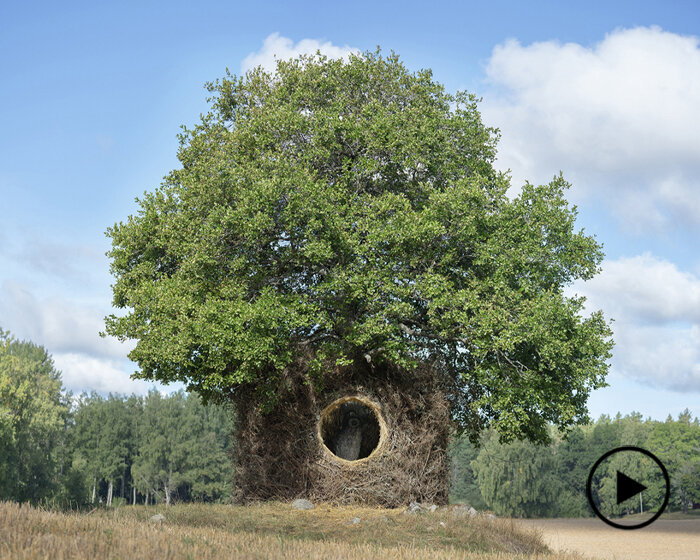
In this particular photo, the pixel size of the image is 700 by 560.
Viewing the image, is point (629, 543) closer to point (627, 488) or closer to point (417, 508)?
point (417, 508)

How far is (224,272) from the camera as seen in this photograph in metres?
23.4

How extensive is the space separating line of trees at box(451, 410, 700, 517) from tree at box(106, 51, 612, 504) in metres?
38.0

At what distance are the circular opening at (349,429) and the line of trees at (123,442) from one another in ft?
136

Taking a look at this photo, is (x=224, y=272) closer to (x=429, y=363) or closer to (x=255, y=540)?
(x=429, y=363)

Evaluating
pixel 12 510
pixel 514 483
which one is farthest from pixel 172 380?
pixel 514 483

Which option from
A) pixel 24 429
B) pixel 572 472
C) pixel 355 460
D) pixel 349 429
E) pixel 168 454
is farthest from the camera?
pixel 572 472

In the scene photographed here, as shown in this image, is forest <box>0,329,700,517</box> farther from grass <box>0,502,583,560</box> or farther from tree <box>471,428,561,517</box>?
grass <box>0,502,583,560</box>

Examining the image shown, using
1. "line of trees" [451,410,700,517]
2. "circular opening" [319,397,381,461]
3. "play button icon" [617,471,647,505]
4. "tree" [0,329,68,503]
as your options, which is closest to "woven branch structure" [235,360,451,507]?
"circular opening" [319,397,381,461]

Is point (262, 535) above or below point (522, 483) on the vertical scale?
above

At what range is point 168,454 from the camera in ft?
259

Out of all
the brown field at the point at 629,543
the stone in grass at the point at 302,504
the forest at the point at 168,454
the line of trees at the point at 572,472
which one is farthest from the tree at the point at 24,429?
the brown field at the point at 629,543

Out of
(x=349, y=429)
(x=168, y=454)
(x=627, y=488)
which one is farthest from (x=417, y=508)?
(x=168, y=454)

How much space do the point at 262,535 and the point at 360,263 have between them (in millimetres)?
9677

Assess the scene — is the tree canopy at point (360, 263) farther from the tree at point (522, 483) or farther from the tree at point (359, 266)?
the tree at point (522, 483)
